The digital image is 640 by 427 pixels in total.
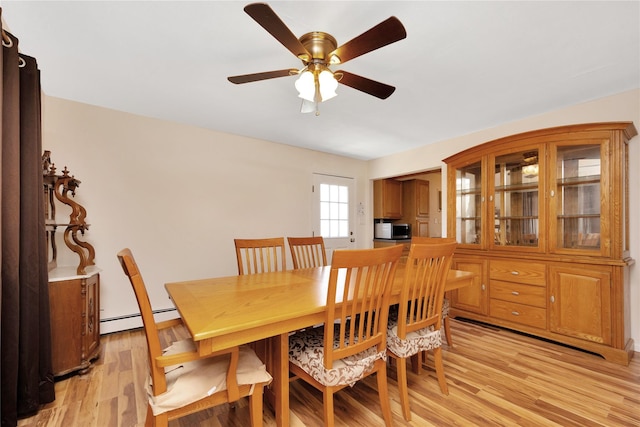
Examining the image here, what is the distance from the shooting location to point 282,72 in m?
1.65

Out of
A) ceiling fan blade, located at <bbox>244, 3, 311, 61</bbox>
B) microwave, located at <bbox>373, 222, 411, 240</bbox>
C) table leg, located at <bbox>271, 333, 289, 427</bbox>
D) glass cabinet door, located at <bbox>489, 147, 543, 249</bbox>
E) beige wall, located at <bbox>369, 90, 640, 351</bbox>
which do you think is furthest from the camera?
microwave, located at <bbox>373, 222, 411, 240</bbox>

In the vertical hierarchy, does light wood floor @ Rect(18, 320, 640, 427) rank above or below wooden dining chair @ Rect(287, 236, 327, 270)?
below

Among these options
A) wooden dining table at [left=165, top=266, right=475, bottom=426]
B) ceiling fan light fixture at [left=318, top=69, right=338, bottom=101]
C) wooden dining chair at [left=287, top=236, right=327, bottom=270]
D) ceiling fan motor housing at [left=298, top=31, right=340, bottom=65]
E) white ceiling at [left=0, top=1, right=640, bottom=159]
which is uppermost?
white ceiling at [left=0, top=1, right=640, bottom=159]

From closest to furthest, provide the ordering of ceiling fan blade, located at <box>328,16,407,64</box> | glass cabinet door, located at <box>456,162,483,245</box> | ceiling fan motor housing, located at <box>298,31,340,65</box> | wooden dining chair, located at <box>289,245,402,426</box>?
ceiling fan blade, located at <box>328,16,407,64</box>, wooden dining chair, located at <box>289,245,402,426</box>, ceiling fan motor housing, located at <box>298,31,340,65</box>, glass cabinet door, located at <box>456,162,483,245</box>

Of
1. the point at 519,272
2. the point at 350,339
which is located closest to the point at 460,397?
the point at 350,339

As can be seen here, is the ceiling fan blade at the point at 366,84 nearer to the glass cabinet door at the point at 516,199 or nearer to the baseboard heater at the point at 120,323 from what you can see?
the glass cabinet door at the point at 516,199

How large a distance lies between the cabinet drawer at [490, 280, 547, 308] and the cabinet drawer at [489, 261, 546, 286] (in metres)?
0.05

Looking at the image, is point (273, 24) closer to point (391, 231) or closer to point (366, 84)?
point (366, 84)

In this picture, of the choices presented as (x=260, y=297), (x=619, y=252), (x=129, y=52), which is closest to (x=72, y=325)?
(x=260, y=297)

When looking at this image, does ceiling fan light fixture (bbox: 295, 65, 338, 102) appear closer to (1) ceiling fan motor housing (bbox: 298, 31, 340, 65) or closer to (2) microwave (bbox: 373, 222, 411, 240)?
(1) ceiling fan motor housing (bbox: 298, 31, 340, 65)

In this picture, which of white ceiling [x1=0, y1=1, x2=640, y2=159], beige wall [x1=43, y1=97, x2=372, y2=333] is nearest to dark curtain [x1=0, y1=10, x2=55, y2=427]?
white ceiling [x1=0, y1=1, x2=640, y2=159]

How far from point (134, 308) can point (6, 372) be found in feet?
4.88

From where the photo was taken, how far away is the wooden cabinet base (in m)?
2.05

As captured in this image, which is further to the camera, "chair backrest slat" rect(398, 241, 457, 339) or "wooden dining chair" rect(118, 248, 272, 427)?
"chair backrest slat" rect(398, 241, 457, 339)
